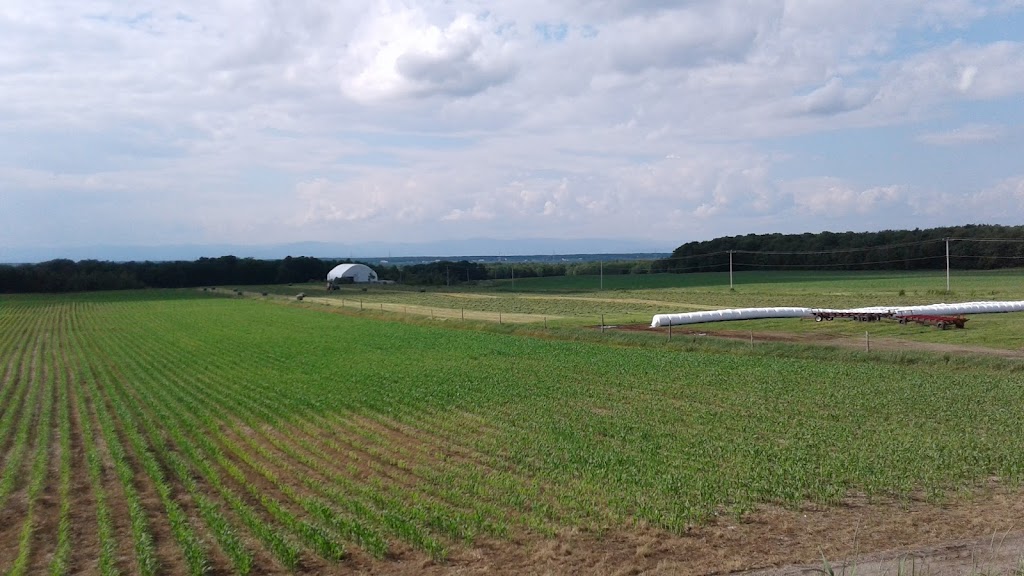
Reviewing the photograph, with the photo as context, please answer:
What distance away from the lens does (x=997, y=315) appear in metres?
40.6

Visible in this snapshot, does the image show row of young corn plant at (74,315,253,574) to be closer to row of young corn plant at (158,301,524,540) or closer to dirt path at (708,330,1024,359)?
row of young corn plant at (158,301,524,540)

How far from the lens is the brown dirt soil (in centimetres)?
943

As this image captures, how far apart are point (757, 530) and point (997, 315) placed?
1425 inches

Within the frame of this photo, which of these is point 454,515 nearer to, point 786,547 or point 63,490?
point 786,547

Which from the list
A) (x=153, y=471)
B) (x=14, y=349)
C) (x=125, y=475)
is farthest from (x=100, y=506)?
(x=14, y=349)

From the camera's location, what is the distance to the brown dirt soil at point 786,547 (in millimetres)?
9430

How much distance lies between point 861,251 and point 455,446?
369ft

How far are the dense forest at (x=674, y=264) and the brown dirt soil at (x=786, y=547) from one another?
9101 centimetres

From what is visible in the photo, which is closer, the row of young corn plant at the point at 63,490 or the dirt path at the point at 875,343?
the row of young corn plant at the point at 63,490

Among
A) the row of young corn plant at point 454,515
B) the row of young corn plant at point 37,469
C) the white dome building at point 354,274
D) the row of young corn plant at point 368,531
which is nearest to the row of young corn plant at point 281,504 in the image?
the row of young corn plant at point 368,531

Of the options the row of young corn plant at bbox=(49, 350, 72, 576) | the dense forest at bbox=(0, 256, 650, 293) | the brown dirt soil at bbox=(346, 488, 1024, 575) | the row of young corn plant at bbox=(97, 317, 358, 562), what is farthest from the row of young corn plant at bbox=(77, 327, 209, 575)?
the dense forest at bbox=(0, 256, 650, 293)

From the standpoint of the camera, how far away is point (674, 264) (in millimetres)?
122562

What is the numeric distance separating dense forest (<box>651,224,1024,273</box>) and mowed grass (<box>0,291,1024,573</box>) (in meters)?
74.4

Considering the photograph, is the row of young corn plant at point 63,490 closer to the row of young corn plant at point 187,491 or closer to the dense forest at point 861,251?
the row of young corn plant at point 187,491
